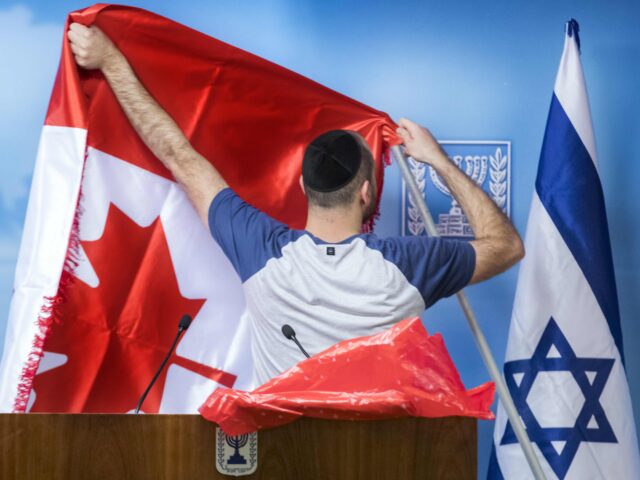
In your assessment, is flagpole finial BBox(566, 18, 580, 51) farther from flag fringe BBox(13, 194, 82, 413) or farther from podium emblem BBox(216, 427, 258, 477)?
podium emblem BBox(216, 427, 258, 477)

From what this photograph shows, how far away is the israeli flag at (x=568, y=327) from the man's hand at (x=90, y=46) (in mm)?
1075

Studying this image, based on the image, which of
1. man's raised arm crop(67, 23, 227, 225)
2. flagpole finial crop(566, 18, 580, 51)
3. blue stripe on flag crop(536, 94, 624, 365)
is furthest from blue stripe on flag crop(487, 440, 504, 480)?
flagpole finial crop(566, 18, 580, 51)

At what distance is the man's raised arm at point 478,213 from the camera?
86.0 inches

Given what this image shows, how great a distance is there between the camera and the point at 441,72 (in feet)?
8.84

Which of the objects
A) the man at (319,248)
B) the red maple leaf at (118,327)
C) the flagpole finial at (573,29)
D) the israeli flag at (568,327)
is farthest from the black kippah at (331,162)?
the flagpole finial at (573,29)

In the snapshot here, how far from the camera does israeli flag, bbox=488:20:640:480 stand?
238 centimetres

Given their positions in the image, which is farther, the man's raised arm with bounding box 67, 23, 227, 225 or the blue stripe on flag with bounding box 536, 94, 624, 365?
the blue stripe on flag with bounding box 536, 94, 624, 365

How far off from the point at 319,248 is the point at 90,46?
2.16ft

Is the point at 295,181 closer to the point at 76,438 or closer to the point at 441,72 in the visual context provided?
the point at 441,72

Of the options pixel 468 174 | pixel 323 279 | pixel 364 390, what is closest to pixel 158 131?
pixel 323 279

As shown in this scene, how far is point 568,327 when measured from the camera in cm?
242

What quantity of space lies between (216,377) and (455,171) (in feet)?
2.38

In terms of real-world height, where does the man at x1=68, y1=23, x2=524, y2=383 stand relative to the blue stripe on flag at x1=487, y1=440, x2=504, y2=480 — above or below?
above

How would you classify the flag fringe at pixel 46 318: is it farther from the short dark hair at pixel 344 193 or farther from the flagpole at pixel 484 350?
the flagpole at pixel 484 350
